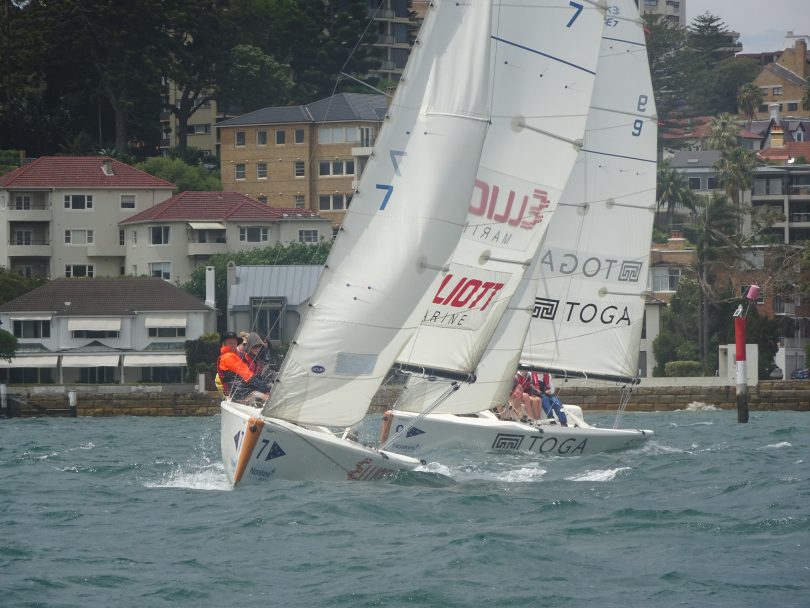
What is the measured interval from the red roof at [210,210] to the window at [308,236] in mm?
706

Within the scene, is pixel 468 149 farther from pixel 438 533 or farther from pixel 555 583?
pixel 555 583

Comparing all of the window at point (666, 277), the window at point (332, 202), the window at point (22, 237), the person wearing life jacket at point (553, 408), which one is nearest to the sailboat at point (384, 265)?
the person wearing life jacket at point (553, 408)

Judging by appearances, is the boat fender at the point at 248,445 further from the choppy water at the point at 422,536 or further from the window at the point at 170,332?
the window at the point at 170,332

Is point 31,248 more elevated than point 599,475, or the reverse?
point 31,248

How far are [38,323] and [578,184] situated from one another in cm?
3590

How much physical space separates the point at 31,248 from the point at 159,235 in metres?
6.41

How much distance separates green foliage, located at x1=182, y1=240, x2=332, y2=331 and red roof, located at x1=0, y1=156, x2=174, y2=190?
7992 millimetres

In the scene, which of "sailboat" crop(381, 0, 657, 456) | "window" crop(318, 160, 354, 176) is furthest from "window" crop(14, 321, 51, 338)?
"sailboat" crop(381, 0, 657, 456)

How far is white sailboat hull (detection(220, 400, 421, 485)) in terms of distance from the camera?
701 inches

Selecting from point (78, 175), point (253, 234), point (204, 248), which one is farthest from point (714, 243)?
point (78, 175)

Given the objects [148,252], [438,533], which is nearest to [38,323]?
[148,252]

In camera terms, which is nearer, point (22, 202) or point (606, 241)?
point (606, 241)

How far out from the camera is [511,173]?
2014 centimetres

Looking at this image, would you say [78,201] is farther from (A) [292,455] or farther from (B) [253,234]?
(A) [292,455]
